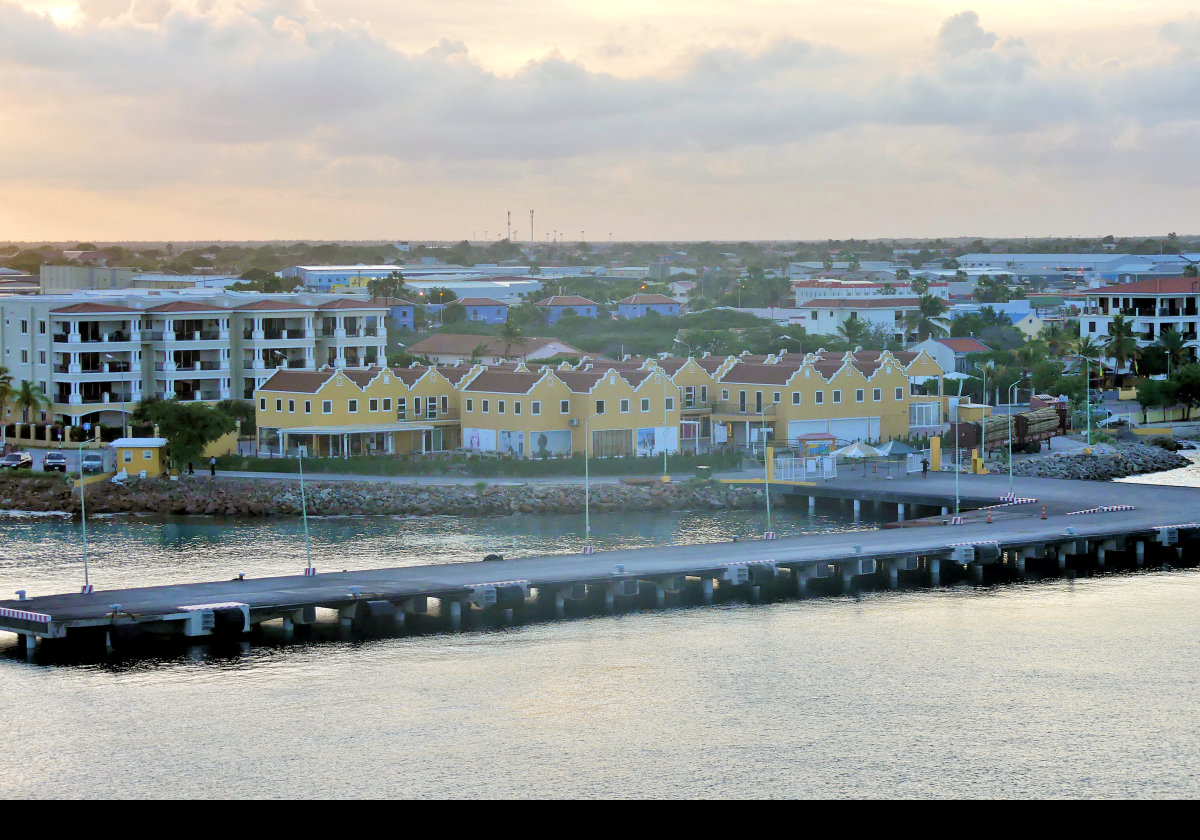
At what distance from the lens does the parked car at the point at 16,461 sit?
65.1 meters

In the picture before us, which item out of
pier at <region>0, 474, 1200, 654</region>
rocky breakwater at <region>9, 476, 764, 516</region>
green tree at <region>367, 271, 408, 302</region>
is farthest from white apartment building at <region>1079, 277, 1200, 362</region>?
green tree at <region>367, 271, 408, 302</region>

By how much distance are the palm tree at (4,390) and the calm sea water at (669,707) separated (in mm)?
30152

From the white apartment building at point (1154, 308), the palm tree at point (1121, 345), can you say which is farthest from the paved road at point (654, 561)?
the white apartment building at point (1154, 308)

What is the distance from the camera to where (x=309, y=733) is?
30422 millimetres

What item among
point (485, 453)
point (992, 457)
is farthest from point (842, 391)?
point (485, 453)

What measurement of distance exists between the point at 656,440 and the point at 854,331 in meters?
51.3

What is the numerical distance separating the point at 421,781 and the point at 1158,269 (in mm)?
164664

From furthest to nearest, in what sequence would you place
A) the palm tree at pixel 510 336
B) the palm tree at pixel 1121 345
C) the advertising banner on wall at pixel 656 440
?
the palm tree at pixel 510 336, the palm tree at pixel 1121 345, the advertising banner on wall at pixel 656 440

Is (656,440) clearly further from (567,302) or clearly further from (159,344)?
(567,302)

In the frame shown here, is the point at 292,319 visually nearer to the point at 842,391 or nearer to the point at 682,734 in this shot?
the point at 842,391

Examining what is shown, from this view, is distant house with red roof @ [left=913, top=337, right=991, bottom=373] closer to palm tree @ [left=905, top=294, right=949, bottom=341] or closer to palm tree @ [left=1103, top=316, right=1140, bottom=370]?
palm tree @ [left=1103, top=316, right=1140, bottom=370]

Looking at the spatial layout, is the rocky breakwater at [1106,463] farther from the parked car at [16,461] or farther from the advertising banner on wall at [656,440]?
the parked car at [16,461]

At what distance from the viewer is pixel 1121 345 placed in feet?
320

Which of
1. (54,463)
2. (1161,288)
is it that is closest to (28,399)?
(54,463)
